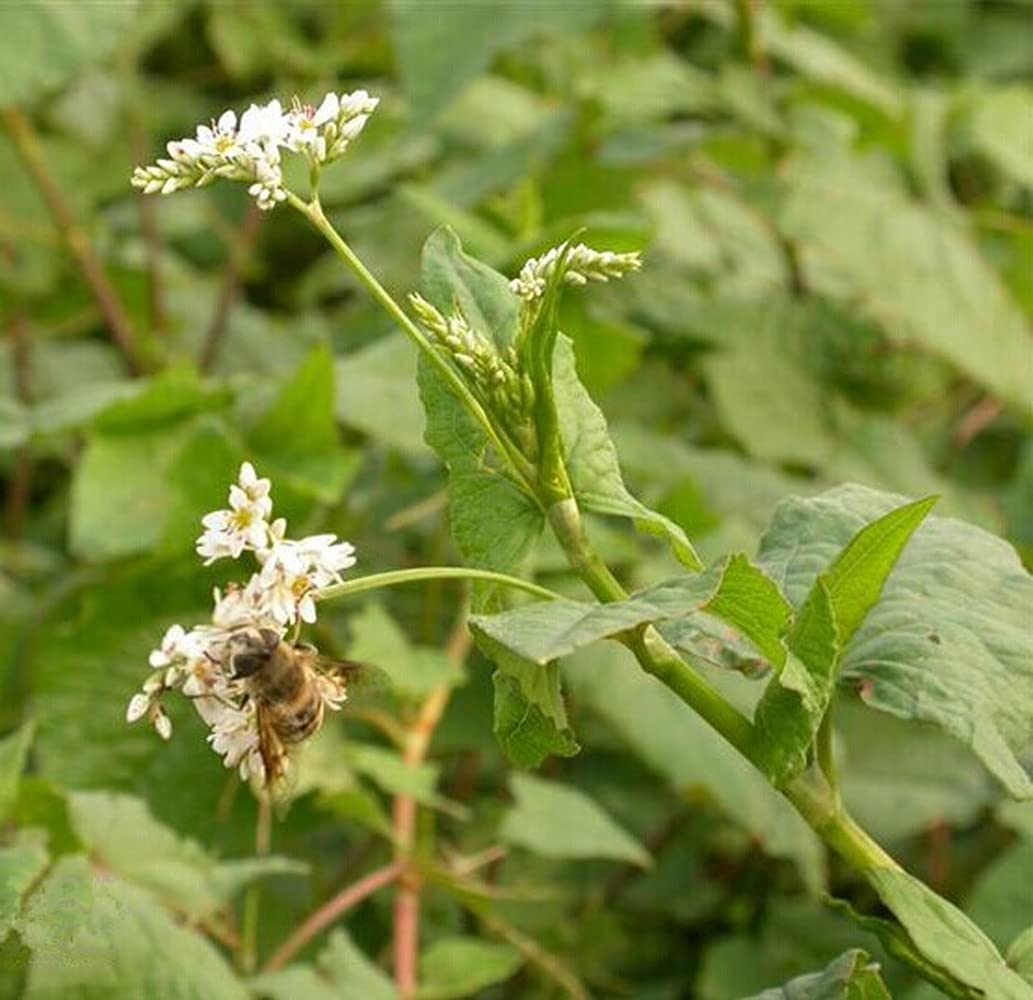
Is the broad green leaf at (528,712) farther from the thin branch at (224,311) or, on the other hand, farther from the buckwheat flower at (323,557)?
the thin branch at (224,311)

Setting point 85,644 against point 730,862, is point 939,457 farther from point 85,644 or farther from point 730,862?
point 85,644

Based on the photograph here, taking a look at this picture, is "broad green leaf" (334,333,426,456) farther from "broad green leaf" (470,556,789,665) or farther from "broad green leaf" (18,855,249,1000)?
"broad green leaf" (470,556,789,665)

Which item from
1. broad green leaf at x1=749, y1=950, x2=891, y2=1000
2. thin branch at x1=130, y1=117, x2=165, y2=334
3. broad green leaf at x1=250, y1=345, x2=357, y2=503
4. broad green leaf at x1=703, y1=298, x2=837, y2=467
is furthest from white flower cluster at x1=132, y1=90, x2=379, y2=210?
thin branch at x1=130, y1=117, x2=165, y2=334

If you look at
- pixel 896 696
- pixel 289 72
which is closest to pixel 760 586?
pixel 896 696

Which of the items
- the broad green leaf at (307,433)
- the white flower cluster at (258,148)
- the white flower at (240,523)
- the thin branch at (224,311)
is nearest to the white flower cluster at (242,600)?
the white flower at (240,523)

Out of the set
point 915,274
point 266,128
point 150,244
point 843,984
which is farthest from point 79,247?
point 843,984

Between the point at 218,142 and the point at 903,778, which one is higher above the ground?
the point at 218,142

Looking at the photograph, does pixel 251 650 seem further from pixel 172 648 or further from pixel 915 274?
pixel 915 274
